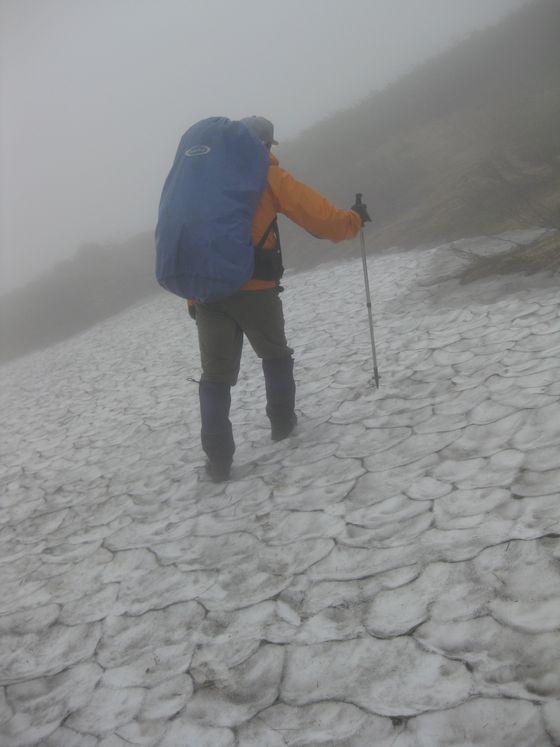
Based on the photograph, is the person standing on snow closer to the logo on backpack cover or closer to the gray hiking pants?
the gray hiking pants

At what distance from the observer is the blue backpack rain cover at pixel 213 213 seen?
3539 millimetres

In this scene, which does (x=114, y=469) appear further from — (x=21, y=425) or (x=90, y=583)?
(x=21, y=425)

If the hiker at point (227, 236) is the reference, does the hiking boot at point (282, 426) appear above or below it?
below

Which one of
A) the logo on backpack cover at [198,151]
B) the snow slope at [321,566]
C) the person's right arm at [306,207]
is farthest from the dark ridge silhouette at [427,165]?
the logo on backpack cover at [198,151]

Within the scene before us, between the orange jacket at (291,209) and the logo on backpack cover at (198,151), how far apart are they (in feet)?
1.34

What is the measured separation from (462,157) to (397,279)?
6.82 meters

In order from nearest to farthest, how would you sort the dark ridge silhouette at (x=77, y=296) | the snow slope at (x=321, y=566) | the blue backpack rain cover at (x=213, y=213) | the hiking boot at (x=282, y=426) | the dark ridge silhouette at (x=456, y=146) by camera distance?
the snow slope at (x=321, y=566) < the blue backpack rain cover at (x=213, y=213) < the hiking boot at (x=282, y=426) < the dark ridge silhouette at (x=456, y=146) < the dark ridge silhouette at (x=77, y=296)

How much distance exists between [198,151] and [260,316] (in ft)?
3.64

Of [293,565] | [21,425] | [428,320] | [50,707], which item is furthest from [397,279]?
[50,707]

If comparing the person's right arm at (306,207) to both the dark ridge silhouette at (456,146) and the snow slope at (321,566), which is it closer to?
the snow slope at (321,566)

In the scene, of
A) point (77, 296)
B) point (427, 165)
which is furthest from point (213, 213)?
point (77, 296)

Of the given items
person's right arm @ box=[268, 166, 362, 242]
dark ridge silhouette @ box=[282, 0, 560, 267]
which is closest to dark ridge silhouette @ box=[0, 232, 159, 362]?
dark ridge silhouette @ box=[282, 0, 560, 267]

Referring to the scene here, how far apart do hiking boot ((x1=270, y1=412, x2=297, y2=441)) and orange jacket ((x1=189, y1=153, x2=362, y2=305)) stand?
1167 mm

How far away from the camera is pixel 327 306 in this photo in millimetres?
9031
